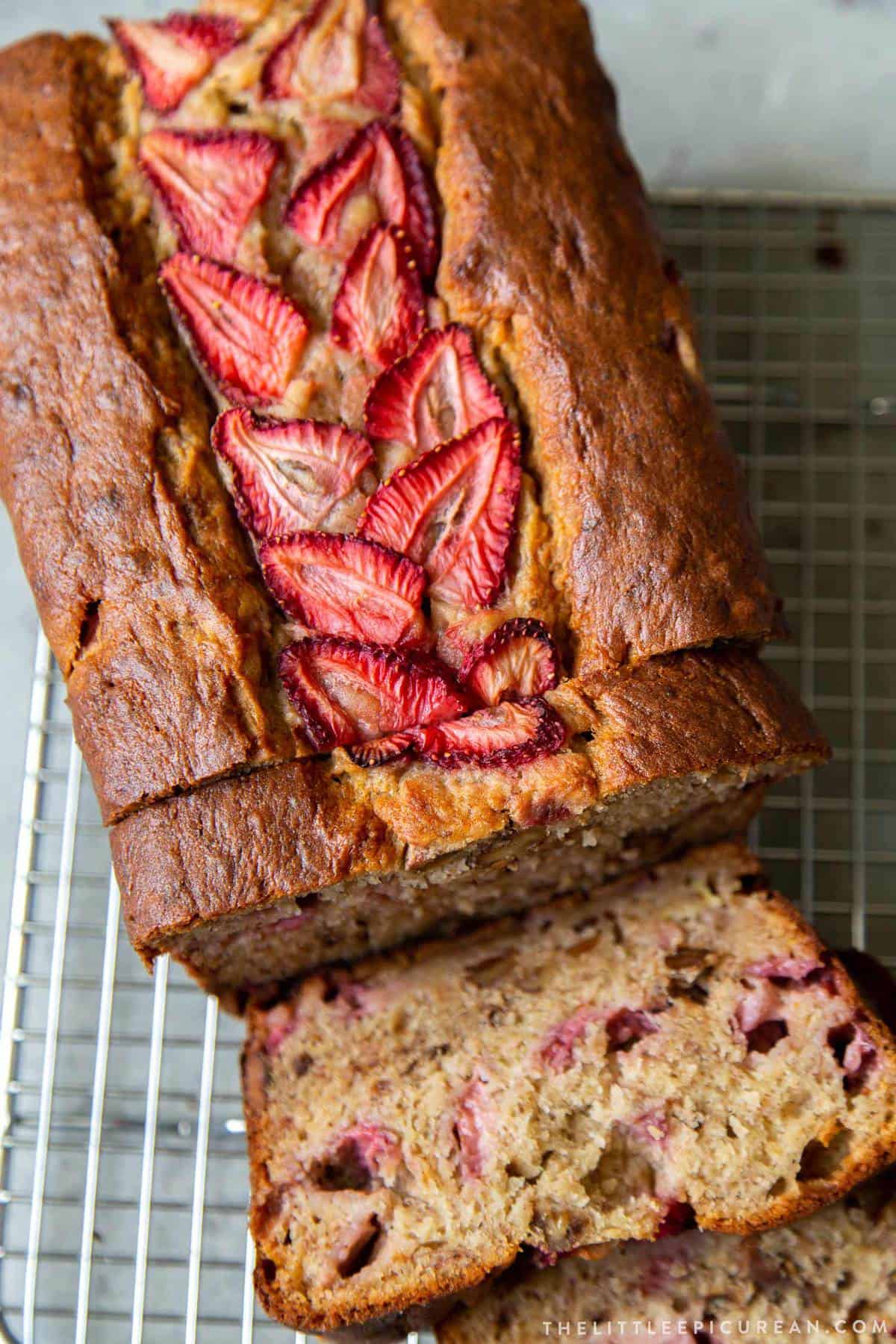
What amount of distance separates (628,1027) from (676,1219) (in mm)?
327

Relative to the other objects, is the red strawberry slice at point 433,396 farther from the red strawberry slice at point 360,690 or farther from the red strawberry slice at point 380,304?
the red strawberry slice at point 360,690

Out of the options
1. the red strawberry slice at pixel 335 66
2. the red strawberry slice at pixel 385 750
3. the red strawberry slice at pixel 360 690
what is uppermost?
the red strawberry slice at pixel 335 66

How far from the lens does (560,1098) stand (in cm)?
233

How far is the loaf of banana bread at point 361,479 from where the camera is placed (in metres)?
2.15

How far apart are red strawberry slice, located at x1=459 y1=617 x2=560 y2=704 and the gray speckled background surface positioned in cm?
175

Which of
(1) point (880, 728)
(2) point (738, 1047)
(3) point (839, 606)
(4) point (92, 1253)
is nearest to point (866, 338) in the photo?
(3) point (839, 606)

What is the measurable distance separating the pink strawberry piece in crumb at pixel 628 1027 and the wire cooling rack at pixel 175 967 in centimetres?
72

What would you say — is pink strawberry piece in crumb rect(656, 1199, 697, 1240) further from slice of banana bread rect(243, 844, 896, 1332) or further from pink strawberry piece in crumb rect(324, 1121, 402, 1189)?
pink strawberry piece in crumb rect(324, 1121, 402, 1189)

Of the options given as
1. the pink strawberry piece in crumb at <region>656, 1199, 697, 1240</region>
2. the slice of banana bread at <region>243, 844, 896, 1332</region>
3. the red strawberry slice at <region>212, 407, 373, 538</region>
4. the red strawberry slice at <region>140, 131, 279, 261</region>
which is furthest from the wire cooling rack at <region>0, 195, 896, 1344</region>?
the red strawberry slice at <region>140, 131, 279, 261</region>

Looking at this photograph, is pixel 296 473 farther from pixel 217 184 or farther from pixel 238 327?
pixel 217 184

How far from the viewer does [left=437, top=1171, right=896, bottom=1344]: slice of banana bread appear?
2.38 meters

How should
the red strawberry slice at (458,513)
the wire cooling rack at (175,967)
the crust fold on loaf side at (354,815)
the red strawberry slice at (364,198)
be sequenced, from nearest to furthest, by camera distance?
the crust fold on loaf side at (354,815), the red strawberry slice at (458,513), the red strawberry slice at (364,198), the wire cooling rack at (175,967)

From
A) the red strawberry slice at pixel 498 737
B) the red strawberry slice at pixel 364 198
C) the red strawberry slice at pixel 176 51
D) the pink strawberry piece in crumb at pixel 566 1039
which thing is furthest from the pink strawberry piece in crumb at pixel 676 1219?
the red strawberry slice at pixel 176 51

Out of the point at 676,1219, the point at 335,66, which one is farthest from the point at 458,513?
the point at 676,1219
